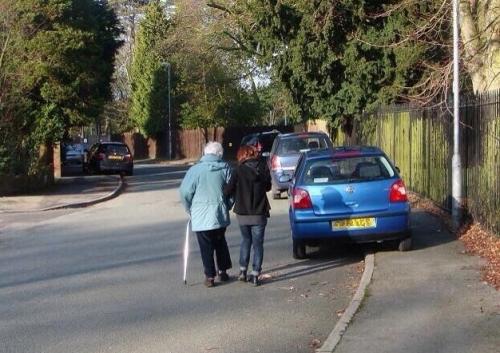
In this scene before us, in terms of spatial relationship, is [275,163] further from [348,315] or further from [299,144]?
[348,315]

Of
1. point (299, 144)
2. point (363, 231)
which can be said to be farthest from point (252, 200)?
point (299, 144)

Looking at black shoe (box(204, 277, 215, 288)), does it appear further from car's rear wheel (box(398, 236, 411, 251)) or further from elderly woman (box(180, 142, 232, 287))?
car's rear wheel (box(398, 236, 411, 251))

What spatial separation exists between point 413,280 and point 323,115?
1824 centimetres

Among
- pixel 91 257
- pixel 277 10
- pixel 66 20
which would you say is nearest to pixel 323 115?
pixel 277 10

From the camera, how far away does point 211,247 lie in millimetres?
9711

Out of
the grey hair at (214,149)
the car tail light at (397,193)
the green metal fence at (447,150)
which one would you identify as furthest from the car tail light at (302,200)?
the green metal fence at (447,150)

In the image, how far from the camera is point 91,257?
42.0 ft

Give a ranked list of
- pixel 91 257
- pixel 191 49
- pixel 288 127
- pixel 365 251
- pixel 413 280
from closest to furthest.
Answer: pixel 413 280 < pixel 365 251 < pixel 91 257 < pixel 191 49 < pixel 288 127

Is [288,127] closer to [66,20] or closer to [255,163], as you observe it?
[66,20]

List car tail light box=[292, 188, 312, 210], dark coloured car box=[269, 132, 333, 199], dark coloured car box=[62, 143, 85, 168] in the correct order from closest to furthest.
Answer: car tail light box=[292, 188, 312, 210], dark coloured car box=[269, 132, 333, 199], dark coloured car box=[62, 143, 85, 168]

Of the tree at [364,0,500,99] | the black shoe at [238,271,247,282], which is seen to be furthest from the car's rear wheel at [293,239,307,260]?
the tree at [364,0,500,99]

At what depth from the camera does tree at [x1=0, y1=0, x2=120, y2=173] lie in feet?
88.2

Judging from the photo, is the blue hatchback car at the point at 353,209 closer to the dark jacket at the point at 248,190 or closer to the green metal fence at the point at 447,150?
the green metal fence at the point at 447,150

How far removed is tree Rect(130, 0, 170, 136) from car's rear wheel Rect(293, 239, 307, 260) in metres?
53.4
